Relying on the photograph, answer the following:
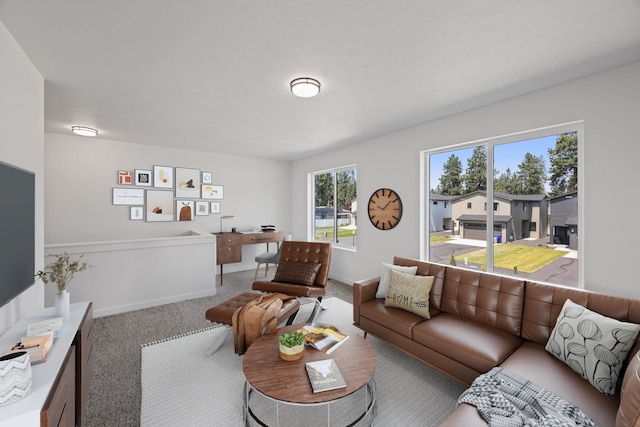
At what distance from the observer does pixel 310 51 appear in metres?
1.97

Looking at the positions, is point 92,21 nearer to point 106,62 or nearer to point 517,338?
point 106,62

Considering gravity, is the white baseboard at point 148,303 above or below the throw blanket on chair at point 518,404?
below

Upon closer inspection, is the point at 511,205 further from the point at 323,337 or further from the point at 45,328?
the point at 45,328

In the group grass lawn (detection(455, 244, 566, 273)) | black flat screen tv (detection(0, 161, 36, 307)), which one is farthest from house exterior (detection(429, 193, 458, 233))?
black flat screen tv (detection(0, 161, 36, 307))

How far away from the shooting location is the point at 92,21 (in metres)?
1.67

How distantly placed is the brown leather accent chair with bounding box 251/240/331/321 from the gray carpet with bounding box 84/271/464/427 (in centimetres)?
80

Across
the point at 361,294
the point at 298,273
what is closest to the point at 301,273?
the point at 298,273

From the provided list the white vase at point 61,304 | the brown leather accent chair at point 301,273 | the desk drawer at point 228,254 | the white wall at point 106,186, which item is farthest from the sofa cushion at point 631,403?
the white wall at point 106,186

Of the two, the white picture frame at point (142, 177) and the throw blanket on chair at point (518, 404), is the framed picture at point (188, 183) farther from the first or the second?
the throw blanket on chair at point (518, 404)

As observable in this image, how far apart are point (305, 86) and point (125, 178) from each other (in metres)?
3.99

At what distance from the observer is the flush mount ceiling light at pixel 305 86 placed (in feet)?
7.85

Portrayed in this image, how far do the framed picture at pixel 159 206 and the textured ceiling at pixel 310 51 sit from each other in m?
1.82

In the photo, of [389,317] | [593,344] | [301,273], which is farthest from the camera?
[301,273]

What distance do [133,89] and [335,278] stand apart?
4.20m
